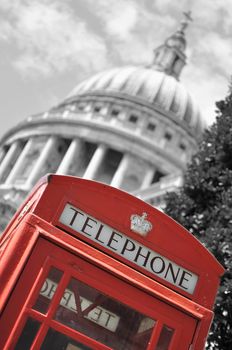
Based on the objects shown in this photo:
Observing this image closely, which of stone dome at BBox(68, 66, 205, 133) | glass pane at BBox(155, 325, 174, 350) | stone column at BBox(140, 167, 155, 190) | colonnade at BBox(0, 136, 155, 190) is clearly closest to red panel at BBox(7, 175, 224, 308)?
glass pane at BBox(155, 325, 174, 350)

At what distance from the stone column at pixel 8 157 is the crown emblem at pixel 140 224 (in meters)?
60.1

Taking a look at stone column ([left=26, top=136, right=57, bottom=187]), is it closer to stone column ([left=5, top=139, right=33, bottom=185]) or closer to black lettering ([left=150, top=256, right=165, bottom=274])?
stone column ([left=5, top=139, right=33, bottom=185])

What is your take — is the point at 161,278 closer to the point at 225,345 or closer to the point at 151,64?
the point at 225,345

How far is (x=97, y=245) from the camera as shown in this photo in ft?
17.4

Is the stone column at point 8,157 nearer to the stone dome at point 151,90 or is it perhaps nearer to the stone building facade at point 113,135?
the stone building facade at point 113,135

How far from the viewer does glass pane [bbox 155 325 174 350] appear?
16.9 ft

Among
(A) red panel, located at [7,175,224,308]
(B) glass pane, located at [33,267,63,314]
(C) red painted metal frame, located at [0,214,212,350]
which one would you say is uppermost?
(A) red panel, located at [7,175,224,308]

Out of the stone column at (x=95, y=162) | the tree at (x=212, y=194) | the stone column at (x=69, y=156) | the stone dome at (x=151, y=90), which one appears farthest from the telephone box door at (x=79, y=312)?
the stone dome at (x=151, y=90)

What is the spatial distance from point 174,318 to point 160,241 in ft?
2.42

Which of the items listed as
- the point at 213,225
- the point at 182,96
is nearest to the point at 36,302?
the point at 213,225

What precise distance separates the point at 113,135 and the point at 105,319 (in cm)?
5544

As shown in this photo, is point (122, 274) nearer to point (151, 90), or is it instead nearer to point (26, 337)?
point (26, 337)

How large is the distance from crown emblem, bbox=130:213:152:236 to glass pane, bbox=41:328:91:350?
1.18 metres

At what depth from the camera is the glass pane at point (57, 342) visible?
4.86 meters
